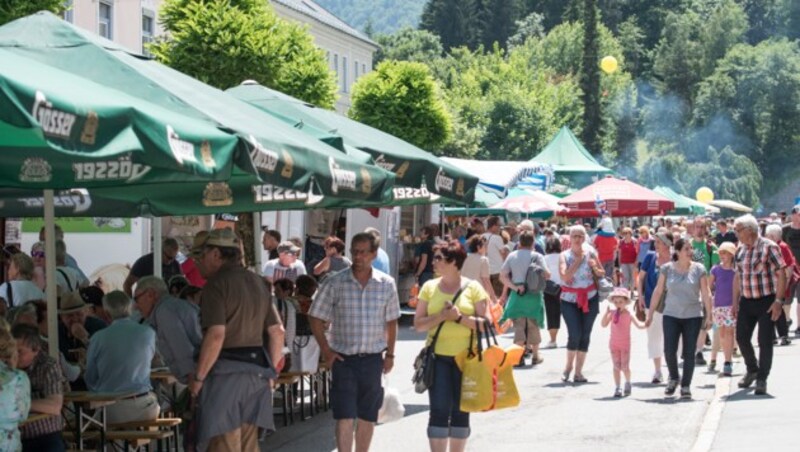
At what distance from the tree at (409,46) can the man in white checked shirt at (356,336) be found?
113819mm

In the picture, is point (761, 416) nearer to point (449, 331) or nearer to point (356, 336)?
point (449, 331)

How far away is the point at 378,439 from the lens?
Result: 41.9ft

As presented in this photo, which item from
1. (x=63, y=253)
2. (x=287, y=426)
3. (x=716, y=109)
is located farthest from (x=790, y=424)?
(x=716, y=109)

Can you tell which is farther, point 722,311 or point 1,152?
point 722,311

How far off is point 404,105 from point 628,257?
53.4ft

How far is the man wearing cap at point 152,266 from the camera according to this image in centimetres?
1570

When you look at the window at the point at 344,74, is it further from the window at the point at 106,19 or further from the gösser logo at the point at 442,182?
the gösser logo at the point at 442,182

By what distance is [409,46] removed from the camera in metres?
128

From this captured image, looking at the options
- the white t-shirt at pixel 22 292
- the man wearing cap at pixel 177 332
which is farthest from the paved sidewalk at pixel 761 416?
the white t-shirt at pixel 22 292

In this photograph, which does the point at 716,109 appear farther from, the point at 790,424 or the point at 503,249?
the point at 790,424

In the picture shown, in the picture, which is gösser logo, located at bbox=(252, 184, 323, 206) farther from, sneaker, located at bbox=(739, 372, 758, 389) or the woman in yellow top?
sneaker, located at bbox=(739, 372, 758, 389)

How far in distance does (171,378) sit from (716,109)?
105 metres

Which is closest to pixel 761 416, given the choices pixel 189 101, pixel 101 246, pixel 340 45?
pixel 189 101

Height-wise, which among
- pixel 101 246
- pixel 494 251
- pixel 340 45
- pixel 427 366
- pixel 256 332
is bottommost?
pixel 427 366
